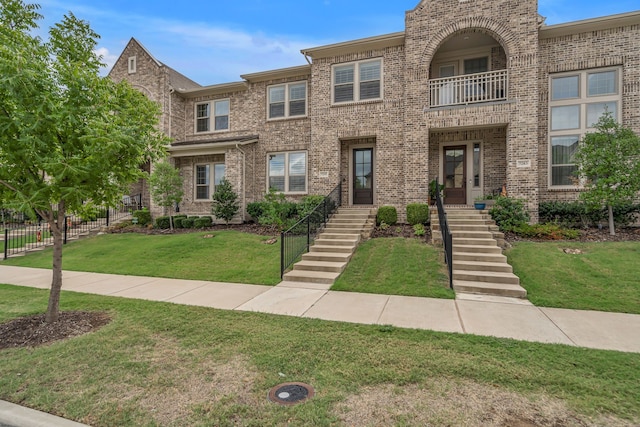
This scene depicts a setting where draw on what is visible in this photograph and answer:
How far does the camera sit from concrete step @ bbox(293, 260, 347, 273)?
788 centimetres

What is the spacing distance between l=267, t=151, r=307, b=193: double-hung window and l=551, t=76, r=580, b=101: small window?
371 inches

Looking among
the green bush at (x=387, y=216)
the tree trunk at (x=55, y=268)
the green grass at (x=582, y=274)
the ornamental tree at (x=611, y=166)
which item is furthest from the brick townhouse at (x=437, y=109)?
the tree trunk at (x=55, y=268)

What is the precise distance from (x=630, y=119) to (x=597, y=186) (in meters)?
3.22

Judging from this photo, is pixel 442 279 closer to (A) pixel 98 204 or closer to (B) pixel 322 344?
(B) pixel 322 344

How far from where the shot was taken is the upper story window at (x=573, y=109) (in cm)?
1067

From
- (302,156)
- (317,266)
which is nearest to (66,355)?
(317,266)

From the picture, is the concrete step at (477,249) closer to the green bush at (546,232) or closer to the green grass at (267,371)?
the green bush at (546,232)

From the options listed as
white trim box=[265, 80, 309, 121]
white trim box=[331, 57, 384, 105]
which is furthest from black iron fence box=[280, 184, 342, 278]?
white trim box=[265, 80, 309, 121]

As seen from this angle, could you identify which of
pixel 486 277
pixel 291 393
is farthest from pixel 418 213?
pixel 291 393

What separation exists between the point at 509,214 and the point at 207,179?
12.8m

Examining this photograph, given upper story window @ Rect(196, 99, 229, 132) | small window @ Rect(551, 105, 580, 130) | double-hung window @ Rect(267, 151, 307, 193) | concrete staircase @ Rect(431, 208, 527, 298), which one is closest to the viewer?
concrete staircase @ Rect(431, 208, 527, 298)

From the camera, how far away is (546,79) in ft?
36.3

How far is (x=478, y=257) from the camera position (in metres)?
7.64

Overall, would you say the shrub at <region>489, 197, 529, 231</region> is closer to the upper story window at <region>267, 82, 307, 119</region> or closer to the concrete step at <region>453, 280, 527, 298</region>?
the concrete step at <region>453, 280, 527, 298</region>
